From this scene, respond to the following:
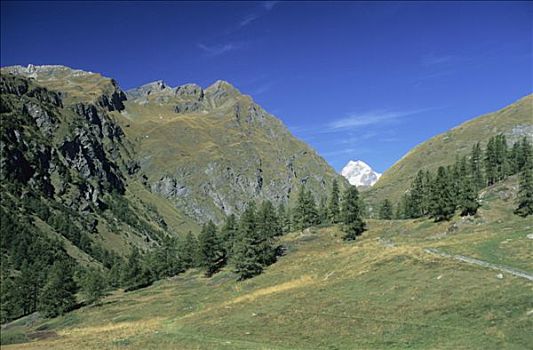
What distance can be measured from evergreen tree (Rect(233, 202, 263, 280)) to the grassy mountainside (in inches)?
126

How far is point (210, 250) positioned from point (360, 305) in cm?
7068

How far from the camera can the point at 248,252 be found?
326ft

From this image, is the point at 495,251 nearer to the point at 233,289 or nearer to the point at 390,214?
the point at 233,289

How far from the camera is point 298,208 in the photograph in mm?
150375

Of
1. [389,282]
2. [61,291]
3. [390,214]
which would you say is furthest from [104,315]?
[390,214]

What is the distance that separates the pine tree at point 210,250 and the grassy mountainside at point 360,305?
52.3 feet

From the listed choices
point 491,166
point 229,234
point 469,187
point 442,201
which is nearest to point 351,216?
point 442,201

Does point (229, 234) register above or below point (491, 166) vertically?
below

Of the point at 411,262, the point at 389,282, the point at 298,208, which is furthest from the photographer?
the point at 298,208

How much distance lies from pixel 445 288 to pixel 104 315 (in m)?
67.2

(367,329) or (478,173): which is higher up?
(478,173)

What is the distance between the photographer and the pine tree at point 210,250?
119938mm

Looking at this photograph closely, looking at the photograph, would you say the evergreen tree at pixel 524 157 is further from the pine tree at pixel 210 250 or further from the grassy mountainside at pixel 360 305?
the pine tree at pixel 210 250

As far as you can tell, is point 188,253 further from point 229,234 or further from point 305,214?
point 305,214
